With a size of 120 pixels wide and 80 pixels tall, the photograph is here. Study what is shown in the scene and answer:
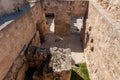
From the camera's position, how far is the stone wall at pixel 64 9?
1143 cm

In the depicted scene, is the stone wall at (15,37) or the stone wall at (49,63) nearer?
the stone wall at (15,37)

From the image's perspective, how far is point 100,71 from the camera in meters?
6.75

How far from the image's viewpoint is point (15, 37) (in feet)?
23.5

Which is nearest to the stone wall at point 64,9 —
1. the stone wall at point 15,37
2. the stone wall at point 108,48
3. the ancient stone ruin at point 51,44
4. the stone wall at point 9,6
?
the ancient stone ruin at point 51,44

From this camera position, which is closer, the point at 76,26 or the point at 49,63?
the point at 49,63

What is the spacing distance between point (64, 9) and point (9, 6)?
474 cm

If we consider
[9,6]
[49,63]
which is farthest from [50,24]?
[49,63]

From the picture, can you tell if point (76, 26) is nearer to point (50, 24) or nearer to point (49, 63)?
point (50, 24)

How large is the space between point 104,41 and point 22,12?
473 cm

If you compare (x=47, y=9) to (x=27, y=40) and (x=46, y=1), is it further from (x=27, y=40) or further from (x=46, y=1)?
(x=27, y=40)

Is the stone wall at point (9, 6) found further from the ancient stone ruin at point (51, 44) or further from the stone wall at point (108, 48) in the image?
the stone wall at point (108, 48)

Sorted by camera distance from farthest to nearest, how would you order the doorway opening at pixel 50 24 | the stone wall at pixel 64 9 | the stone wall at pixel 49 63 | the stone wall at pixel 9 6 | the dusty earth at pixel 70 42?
the doorway opening at pixel 50 24 < the stone wall at pixel 64 9 < the dusty earth at pixel 70 42 < the stone wall at pixel 9 6 < the stone wall at pixel 49 63

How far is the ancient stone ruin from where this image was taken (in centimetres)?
597

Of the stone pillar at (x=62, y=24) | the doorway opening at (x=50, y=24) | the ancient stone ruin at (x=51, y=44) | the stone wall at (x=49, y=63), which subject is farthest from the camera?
the doorway opening at (x=50, y=24)
